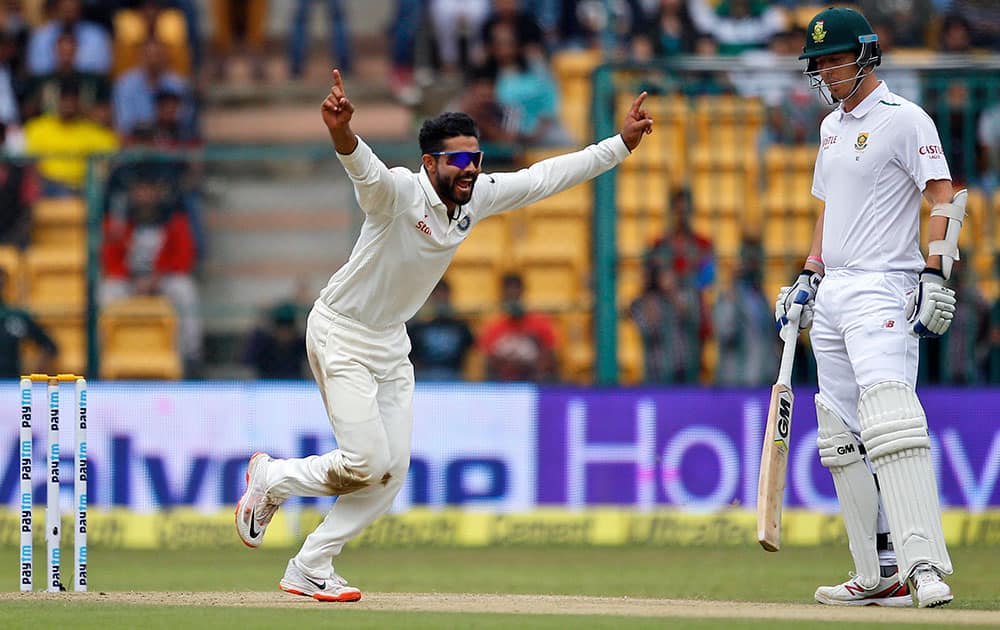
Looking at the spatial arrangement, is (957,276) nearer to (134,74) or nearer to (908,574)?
(908,574)

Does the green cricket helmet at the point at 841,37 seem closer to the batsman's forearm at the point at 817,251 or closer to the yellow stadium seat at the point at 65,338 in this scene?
the batsman's forearm at the point at 817,251

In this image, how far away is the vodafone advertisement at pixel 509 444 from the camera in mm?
10617

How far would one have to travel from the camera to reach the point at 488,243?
501 inches

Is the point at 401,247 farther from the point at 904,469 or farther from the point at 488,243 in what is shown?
the point at 488,243

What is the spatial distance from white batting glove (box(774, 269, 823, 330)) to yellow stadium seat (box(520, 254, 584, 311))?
4.89 m

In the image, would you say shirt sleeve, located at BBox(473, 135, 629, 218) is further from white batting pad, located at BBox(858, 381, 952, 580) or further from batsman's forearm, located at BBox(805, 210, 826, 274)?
white batting pad, located at BBox(858, 381, 952, 580)

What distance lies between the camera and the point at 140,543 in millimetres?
10617

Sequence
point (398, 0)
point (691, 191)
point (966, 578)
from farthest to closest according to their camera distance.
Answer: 1. point (398, 0)
2. point (691, 191)
3. point (966, 578)

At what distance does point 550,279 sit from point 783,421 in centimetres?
525

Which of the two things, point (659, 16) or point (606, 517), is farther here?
point (659, 16)

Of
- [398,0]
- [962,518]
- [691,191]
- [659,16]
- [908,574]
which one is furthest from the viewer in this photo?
[398,0]

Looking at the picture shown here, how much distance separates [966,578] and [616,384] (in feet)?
9.46

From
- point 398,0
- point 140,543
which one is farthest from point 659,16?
point 140,543

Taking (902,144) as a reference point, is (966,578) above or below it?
below
